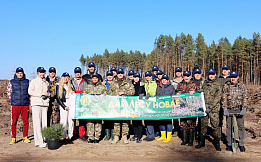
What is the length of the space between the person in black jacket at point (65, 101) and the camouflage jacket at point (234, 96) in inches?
216

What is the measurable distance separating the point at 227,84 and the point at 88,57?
366 feet

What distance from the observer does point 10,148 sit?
7055mm

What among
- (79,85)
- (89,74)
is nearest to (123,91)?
(79,85)

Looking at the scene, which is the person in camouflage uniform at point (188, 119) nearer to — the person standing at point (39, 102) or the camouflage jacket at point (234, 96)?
the camouflage jacket at point (234, 96)

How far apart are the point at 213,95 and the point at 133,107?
2.92 meters

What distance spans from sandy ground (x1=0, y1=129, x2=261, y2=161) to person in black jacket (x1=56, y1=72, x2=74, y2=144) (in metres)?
0.44

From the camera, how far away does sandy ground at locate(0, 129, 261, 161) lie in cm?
611

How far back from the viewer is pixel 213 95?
697cm

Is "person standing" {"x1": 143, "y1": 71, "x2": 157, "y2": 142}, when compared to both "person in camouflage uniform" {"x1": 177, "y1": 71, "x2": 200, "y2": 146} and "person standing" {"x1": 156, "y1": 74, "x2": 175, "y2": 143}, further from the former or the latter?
"person in camouflage uniform" {"x1": 177, "y1": 71, "x2": 200, "y2": 146}

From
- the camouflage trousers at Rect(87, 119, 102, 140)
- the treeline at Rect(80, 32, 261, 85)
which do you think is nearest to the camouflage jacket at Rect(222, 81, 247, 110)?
the camouflage trousers at Rect(87, 119, 102, 140)

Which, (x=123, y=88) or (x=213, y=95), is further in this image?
(x=123, y=88)

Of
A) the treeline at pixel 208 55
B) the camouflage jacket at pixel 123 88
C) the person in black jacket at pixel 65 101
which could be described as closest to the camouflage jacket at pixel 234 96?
the camouflage jacket at pixel 123 88

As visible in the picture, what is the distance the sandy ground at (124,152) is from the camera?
611cm

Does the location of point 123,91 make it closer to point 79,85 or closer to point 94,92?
point 94,92
